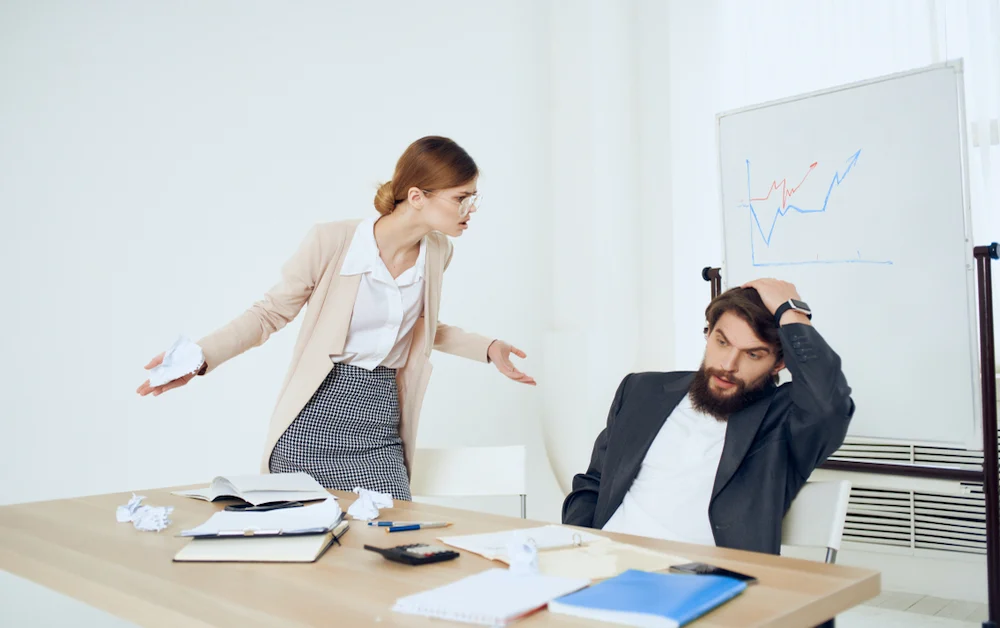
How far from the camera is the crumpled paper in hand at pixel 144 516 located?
1.48m

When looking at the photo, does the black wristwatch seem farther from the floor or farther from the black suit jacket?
the floor

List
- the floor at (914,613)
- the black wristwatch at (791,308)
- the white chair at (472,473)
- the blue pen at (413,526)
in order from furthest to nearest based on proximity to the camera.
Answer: the floor at (914,613) < the white chair at (472,473) < the black wristwatch at (791,308) < the blue pen at (413,526)

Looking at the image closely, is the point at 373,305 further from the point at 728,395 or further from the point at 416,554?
the point at 416,554

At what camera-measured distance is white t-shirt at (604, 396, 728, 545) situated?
6.17 ft

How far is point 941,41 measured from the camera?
342 cm

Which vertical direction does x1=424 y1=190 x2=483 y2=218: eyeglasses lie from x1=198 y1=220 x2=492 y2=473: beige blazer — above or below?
above

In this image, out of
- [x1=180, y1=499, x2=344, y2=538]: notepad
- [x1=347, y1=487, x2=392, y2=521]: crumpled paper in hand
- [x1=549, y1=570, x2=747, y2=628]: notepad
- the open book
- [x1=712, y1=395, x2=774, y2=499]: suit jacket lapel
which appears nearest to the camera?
[x1=549, y1=570, x2=747, y2=628]: notepad

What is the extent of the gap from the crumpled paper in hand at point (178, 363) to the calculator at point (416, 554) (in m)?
0.79

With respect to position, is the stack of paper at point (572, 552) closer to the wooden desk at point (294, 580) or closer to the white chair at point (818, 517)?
the wooden desk at point (294, 580)

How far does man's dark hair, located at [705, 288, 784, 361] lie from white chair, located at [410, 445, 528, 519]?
0.72 m

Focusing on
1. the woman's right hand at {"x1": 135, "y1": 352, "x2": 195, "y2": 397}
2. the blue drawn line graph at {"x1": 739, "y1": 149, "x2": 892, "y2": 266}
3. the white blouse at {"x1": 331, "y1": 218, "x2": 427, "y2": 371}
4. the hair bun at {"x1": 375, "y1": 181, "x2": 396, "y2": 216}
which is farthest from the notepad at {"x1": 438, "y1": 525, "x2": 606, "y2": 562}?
the blue drawn line graph at {"x1": 739, "y1": 149, "x2": 892, "y2": 266}

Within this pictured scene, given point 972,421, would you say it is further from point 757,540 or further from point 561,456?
point 561,456

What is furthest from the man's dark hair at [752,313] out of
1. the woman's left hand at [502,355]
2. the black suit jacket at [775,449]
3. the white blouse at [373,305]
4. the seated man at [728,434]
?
the white blouse at [373,305]

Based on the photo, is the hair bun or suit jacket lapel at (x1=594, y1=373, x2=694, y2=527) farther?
the hair bun
